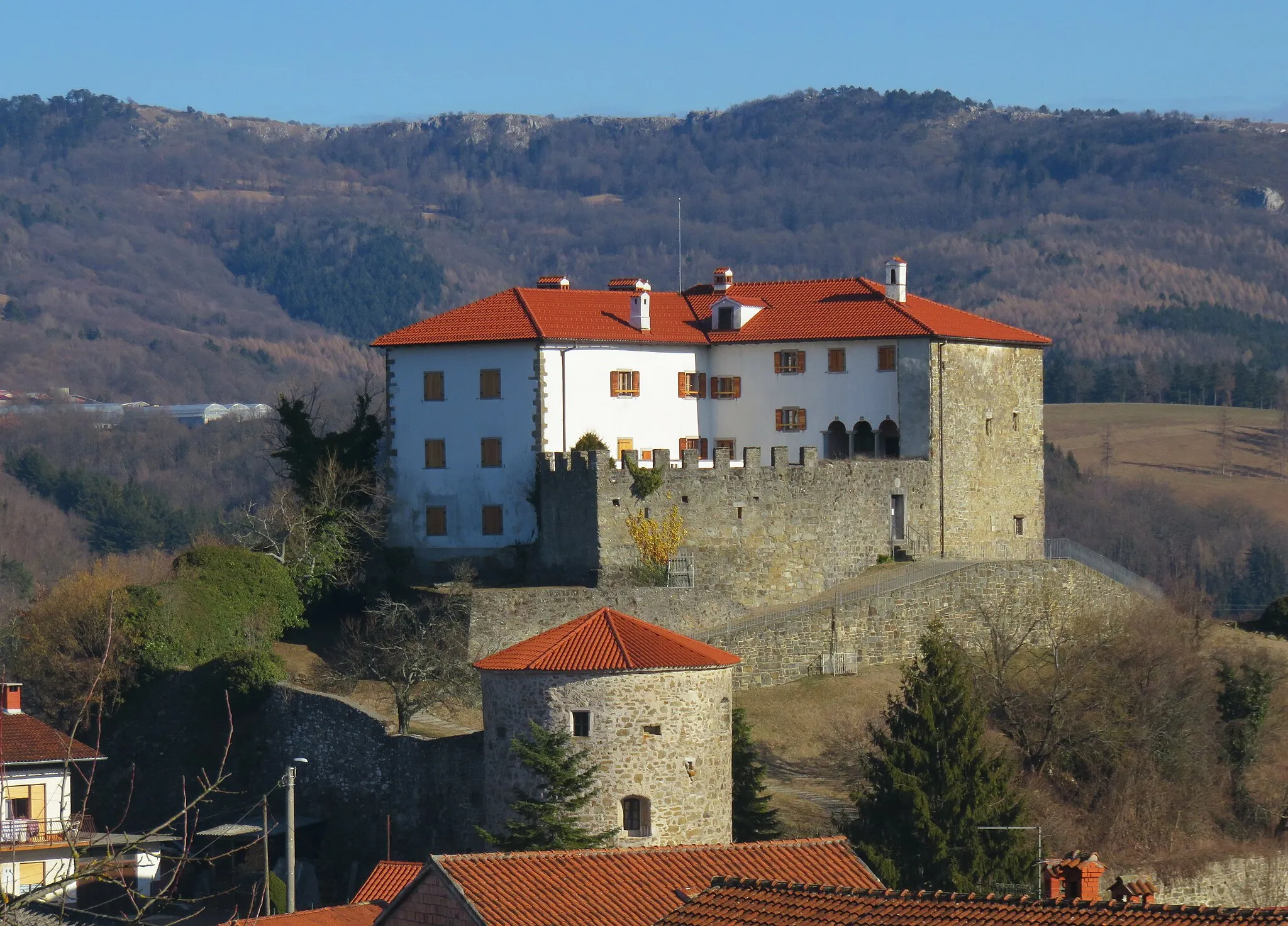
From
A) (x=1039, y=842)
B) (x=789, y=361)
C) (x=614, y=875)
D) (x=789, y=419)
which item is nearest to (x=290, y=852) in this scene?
(x=614, y=875)

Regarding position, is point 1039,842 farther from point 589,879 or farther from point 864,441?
point 864,441

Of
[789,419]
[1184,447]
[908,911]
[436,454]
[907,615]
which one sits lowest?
[908,911]

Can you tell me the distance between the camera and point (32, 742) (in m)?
45.6

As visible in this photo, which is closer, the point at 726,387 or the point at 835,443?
the point at 835,443

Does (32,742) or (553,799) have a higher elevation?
(32,742)

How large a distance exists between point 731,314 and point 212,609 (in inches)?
630

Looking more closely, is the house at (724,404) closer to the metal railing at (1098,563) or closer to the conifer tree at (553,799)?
the metal railing at (1098,563)

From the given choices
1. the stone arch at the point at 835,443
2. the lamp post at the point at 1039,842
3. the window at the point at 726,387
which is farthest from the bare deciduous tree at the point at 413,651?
the lamp post at the point at 1039,842

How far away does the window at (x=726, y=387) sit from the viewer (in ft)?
200

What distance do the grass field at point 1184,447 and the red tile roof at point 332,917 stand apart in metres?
126

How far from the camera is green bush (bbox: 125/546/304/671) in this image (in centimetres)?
5253

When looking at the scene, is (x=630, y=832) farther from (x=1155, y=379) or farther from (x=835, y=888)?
(x=1155, y=379)

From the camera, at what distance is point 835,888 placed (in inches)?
1046

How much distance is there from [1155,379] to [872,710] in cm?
14610
